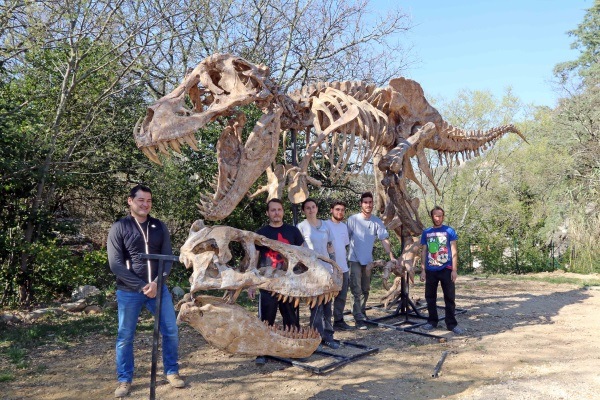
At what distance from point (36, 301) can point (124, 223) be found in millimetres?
5546

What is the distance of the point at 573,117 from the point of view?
17.4m

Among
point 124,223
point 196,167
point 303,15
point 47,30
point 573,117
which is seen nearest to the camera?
point 124,223

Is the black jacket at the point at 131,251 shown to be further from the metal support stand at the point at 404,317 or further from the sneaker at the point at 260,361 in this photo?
the metal support stand at the point at 404,317

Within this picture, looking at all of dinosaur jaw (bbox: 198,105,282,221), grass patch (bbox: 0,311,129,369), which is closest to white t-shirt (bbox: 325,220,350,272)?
dinosaur jaw (bbox: 198,105,282,221)

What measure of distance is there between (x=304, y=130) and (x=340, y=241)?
189cm

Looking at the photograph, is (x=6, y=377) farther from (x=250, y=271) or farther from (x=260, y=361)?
(x=250, y=271)

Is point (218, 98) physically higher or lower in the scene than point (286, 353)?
higher

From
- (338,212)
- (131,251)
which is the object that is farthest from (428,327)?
(131,251)

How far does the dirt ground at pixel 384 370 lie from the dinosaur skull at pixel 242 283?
149 centimetres

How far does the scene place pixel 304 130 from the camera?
7.00 m

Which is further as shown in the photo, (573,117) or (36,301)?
(573,117)

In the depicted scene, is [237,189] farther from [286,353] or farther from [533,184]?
[533,184]

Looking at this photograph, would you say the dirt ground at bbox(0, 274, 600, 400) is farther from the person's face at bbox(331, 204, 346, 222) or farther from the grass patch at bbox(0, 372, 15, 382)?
the person's face at bbox(331, 204, 346, 222)

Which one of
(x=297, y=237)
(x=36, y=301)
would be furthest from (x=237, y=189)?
(x=36, y=301)
